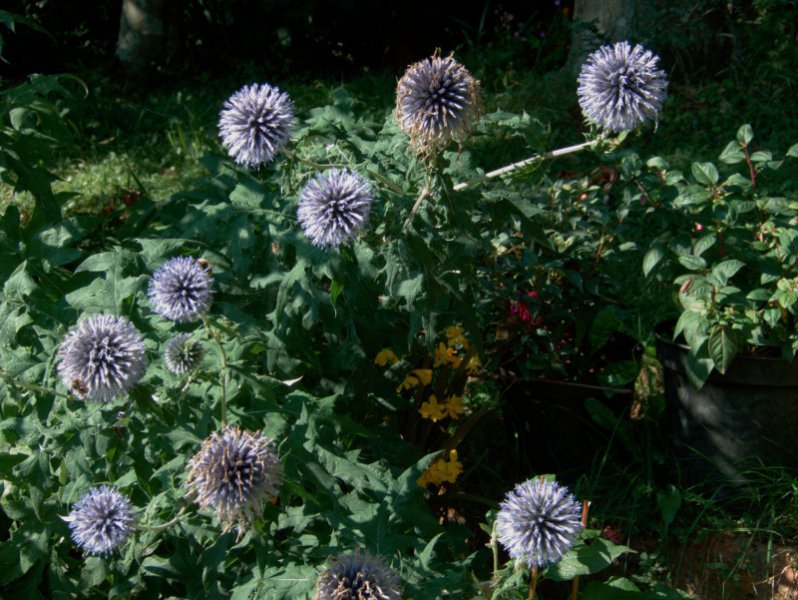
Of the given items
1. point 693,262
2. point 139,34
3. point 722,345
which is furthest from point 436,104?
point 139,34

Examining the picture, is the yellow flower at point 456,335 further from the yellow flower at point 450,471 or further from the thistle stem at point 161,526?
the thistle stem at point 161,526

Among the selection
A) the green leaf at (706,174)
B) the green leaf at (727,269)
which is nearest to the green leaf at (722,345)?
the green leaf at (727,269)

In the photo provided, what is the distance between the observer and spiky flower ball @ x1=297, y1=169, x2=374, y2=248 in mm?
1979

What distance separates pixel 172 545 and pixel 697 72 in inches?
190

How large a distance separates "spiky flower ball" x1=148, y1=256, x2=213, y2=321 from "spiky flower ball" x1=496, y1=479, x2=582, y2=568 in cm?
72

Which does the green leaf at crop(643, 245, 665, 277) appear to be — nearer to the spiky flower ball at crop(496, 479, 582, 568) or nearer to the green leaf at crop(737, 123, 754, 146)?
the green leaf at crop(737, 123, 754, 146)

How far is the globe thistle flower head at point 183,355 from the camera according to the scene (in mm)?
1959

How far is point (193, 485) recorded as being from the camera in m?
1.67

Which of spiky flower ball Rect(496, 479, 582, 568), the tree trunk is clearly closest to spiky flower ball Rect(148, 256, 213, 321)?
spiky flower ball Rect(496, 479, 582, 568)

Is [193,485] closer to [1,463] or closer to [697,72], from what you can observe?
[1,463]

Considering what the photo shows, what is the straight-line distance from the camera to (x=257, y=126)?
209 cm

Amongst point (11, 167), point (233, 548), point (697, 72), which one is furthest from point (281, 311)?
point (697, 72)

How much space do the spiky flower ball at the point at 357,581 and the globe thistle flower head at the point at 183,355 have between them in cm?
53

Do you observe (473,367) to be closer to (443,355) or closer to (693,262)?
(443,355)
